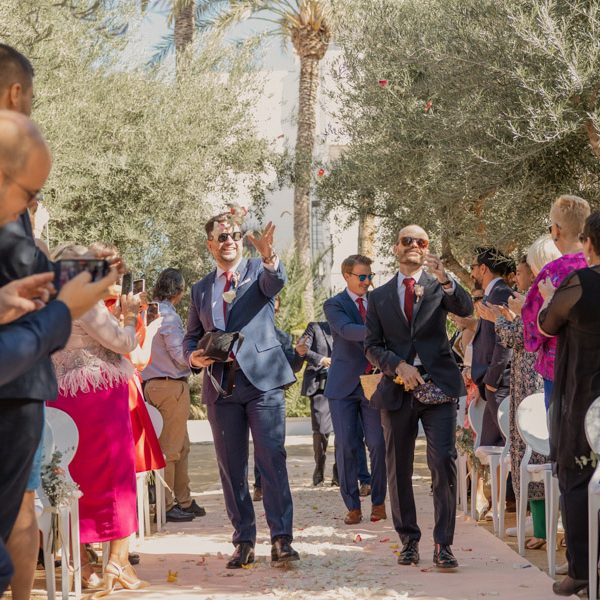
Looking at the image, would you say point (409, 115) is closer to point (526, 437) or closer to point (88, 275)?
point (526, 437)

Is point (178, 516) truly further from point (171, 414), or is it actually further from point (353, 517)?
point (353, 517)

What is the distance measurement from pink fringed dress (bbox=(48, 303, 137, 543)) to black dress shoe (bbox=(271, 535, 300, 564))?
103cm

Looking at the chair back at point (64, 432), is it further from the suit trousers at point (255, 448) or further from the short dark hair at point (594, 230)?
the short dark hair at point (594, 230)

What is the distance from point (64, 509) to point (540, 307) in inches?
118

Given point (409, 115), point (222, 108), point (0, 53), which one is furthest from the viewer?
point (222, 108)

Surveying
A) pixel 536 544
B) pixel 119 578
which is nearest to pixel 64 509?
pixel 119 578

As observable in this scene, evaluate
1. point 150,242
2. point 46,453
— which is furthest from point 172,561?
point 150,242

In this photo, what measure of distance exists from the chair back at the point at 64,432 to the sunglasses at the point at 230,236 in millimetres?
1793

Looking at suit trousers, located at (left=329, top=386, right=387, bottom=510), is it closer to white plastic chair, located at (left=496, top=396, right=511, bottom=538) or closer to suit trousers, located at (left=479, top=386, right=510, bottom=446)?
suit trousers, located at (left=479, top=386, right=510, bottom=446)

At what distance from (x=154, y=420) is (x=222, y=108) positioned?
11.9m

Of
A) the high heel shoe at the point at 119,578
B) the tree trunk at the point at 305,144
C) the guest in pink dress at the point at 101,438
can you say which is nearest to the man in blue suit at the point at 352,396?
the high heel shoe at the point at 119,578

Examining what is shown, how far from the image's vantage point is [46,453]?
639 cm

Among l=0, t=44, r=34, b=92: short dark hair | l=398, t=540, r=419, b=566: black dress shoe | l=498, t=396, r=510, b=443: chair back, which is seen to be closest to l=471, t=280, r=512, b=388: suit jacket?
l=498, t=396, r=510, b=443: chair back

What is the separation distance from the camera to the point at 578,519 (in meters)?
6.17
